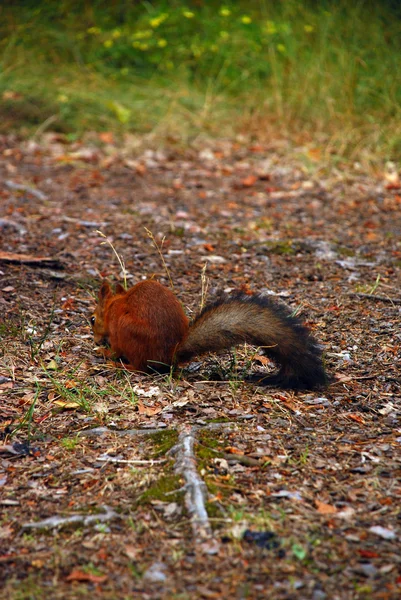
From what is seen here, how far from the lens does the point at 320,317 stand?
15.4ft

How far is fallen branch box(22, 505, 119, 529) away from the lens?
266 centimetres

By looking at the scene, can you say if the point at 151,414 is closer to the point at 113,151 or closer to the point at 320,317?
the point at 320,317

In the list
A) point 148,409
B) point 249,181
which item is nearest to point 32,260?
point 148,409

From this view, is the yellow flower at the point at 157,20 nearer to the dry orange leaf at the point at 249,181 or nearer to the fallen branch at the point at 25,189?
the dry orange leaf at the point at 249,181

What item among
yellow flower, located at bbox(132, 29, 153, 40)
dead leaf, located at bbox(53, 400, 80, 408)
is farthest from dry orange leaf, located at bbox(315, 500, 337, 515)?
yellow flower, located at bbox(132, 29, 153, 40)

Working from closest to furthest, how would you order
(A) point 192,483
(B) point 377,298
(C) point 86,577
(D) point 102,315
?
(C) point 86,577 < (A) point 192,483 < (D) point 102,315 < (B) point 377,298

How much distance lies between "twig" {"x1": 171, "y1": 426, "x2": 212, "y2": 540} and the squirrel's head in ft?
3.93

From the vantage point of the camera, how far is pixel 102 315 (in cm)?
430

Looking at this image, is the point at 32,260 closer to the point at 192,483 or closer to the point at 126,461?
the point at 126,461

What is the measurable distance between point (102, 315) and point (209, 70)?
7375 millimetres

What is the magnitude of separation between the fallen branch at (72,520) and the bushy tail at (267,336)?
1217 millimetres

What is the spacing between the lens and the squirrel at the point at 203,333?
11.7 feet

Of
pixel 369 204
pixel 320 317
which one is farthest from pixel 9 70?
pixel 320 317

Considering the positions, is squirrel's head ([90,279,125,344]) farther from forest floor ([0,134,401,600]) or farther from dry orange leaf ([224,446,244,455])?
dry orange leaf ([224,446,244,455])
